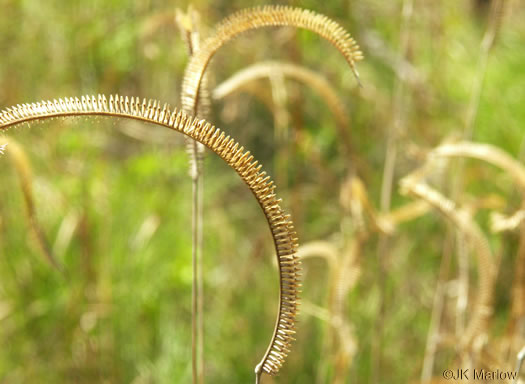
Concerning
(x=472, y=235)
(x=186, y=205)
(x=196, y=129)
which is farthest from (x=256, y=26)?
(x=186, y=205)

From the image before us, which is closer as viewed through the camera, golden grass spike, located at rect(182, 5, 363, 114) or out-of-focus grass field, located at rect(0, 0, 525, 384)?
golden grass spike, located at rect(182, 5, 363, 114)

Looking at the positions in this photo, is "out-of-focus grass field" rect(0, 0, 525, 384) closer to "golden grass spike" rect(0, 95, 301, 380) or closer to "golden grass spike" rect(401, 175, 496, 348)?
"golden grass spike" rect(401, 175, 496, 348)

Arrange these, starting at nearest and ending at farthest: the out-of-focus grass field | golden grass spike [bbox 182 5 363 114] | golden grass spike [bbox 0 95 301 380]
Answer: golden grass spike [bbox 0 95 301 380]
golden grass spike [bbox 182 5 363 114]
the out-of-focus grass field

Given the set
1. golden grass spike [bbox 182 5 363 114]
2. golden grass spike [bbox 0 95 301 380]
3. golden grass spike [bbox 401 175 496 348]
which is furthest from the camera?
golden grass spike [bbox 401 175 496 348]

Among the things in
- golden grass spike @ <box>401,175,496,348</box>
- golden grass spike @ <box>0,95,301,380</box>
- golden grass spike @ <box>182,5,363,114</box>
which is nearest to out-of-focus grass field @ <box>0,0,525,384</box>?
golden grass spike @ <box>401,175,496,348</box>

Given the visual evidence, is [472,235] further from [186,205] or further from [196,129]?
[186,205]

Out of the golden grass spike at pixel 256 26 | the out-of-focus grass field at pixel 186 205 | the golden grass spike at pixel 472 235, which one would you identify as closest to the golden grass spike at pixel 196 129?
the golden grass spike at pixel 256 26

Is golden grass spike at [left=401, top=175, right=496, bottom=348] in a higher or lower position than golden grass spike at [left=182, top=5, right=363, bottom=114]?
lower
